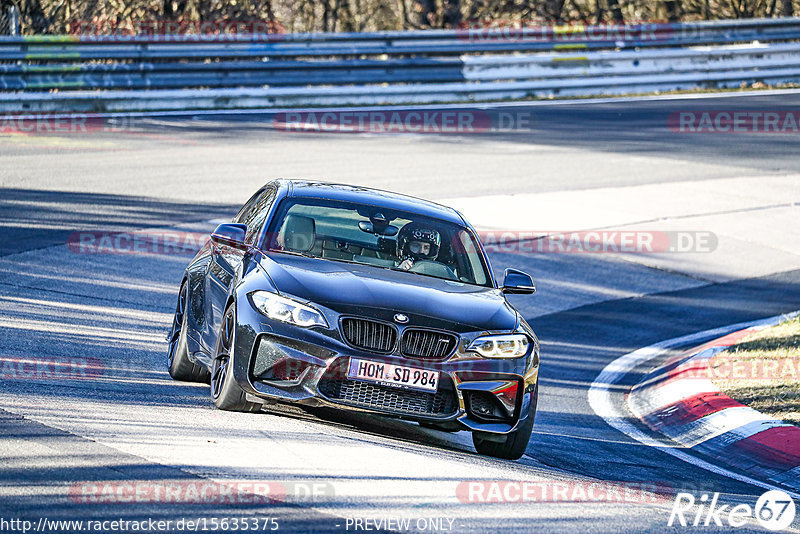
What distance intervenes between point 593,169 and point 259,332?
43.5 ft

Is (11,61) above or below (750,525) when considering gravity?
above

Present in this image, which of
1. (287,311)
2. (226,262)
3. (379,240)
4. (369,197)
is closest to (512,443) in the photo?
(287,311)

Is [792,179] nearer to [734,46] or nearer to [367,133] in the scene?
[367,133]

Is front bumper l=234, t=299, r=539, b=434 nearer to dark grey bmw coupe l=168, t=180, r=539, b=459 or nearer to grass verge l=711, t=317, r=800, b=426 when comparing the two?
dark grey bmw coupe l=168, t=180, r=539, b=459

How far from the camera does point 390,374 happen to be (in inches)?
272

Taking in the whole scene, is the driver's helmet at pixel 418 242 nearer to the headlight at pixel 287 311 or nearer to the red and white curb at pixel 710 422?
the headlight at pixel 287 311

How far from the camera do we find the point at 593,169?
1952 cm

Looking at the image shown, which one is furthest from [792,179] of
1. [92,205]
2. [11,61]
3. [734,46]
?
[11,61]

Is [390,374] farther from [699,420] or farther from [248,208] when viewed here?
[699,420]

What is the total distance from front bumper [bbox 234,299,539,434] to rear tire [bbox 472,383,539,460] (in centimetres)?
14

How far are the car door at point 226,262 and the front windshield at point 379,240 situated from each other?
21cm

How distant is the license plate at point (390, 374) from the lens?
22.6 feet

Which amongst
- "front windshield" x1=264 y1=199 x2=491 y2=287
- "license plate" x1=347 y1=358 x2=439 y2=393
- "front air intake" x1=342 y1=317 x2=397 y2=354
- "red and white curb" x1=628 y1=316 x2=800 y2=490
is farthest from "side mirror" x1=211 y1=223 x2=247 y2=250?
"red and white curb" x1=628 y1=316 x2=800 y2=490

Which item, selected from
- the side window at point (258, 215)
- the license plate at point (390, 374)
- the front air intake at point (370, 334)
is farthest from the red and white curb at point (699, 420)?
the side window at point (258, 215)
